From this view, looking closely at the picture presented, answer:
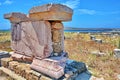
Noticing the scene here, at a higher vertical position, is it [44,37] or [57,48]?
[44,37]

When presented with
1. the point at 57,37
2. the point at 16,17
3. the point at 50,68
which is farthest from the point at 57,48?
the point at 16,17

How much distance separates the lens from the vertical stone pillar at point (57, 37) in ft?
13.0

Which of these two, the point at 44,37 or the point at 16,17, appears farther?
the point at 16,17

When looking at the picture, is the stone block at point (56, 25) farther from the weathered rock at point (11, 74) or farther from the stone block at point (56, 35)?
the weathered rock at point (11, 74)

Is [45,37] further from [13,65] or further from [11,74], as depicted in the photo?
[11,74]

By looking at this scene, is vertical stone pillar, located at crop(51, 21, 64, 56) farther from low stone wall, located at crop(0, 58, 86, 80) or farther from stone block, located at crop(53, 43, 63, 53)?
low stone wall, located at crop(0, 58, 86, 80)

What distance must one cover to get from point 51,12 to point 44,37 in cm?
70

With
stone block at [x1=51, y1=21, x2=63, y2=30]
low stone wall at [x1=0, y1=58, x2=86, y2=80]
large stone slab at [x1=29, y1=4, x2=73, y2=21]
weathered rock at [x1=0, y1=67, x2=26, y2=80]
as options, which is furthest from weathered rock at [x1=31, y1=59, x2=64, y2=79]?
large stone slab at [x1=29, y1=4, x2=73, y2=21]

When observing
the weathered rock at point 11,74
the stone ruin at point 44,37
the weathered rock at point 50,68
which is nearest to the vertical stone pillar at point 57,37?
the stone ruin at point 44,37

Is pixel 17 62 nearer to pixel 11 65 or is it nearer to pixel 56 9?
pixel 11 65

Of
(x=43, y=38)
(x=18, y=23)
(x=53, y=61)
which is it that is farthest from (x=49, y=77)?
(x=18, y=23)

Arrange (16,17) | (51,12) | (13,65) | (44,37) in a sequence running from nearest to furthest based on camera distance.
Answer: (51,12) → (44,37) → (13,65) → (16,17)

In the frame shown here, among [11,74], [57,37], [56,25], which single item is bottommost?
[11,74]

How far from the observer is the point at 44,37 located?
147 inches
